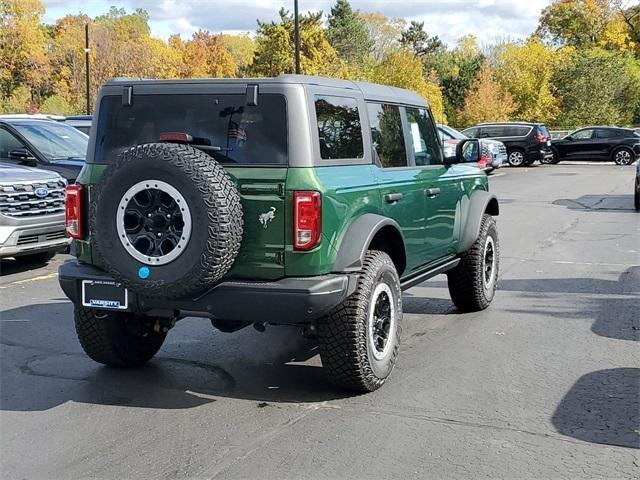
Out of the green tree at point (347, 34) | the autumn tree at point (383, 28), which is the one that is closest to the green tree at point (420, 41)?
the autumn tree at point (383, 28)

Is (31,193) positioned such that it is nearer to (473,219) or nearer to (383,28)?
(473,219)

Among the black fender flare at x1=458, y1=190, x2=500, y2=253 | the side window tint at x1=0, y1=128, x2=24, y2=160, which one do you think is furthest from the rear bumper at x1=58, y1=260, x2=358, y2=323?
the side window tint at x1=0, y1=128, x2=24, y2=160

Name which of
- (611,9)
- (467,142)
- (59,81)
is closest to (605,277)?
(467,142)

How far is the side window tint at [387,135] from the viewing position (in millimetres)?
5548

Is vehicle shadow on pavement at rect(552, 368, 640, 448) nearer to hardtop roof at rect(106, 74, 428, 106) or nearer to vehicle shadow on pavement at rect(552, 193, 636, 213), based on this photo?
hardtop roof at rect(106, 74, 428, 106)

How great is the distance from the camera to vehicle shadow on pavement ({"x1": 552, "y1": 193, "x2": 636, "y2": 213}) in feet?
54.6

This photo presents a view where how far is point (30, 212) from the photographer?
916 centimetres

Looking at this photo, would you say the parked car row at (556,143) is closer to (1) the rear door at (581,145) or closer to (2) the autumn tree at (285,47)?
(1) the rear door at (581,145)

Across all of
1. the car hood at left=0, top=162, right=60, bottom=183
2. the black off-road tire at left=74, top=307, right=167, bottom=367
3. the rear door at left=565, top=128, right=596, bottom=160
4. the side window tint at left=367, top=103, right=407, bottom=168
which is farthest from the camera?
the rear door at left=565, top=128, right=596, bottom=160

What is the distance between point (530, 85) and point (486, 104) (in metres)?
7.16

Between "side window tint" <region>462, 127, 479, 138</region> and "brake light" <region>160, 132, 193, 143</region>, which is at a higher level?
"side window tint" <region>462, 127, 479, 138</region>

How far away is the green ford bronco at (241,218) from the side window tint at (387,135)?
5cm

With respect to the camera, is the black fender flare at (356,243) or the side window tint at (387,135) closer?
the black fender flare at (356,243)

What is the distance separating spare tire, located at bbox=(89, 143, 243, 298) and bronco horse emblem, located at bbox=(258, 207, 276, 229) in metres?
0.13
